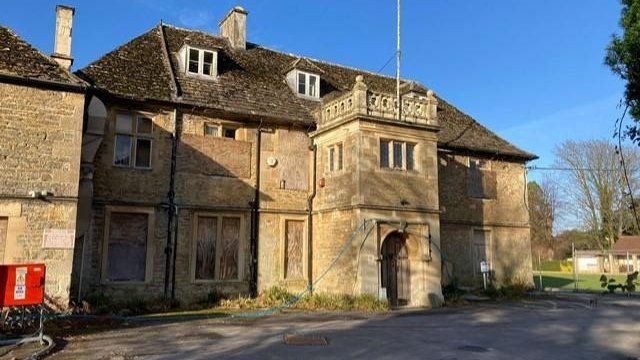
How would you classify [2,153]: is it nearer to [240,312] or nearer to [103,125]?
[103,125]

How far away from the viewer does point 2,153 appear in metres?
13.4

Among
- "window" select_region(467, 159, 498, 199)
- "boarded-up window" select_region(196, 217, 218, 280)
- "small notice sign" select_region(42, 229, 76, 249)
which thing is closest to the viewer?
"small notice sign" select_region(42, 229, 76, 249)

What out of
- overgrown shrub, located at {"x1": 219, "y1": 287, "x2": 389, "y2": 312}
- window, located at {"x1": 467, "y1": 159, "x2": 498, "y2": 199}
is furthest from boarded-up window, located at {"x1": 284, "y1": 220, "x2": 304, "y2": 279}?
window, located at {"x1": 467, "y1": 159, "x2": 498, "y2": 199}

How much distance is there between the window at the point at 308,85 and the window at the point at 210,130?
14.9ft

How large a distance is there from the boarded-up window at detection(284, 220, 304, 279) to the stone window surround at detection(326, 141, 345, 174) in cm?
231

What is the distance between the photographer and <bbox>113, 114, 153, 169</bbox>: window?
16.8 metres

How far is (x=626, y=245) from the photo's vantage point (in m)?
57.9

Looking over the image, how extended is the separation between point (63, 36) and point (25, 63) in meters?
2.43

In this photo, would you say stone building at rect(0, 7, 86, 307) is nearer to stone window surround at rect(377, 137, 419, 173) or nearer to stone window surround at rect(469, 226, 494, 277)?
stone window surround at rect(377, 137, 419, 173)

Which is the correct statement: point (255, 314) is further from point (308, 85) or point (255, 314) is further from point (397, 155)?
point (308, 85)

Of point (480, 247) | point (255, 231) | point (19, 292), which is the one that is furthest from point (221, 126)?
point (480, 247)

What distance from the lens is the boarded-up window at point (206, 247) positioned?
57.4 ft

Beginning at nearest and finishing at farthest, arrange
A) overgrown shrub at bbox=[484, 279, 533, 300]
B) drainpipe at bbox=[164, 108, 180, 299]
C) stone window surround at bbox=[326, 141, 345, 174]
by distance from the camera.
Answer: drainpipe at bbox=[164, 108, 180, 299], stone window surround at bbox=[326, 141, 345, 174], overgrown shrub at bbox=[484, 279, 533, 300]

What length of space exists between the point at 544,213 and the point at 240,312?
54.7 meters
